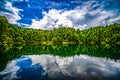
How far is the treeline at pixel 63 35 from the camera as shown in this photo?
25.5 metres

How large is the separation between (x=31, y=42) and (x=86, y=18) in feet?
49.1

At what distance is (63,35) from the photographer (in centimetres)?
3741

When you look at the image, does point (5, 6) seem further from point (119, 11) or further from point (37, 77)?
point (37, 77)

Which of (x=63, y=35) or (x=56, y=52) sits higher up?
(x=63, y=35)

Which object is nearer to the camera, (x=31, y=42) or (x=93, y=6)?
(x=93, y=6)

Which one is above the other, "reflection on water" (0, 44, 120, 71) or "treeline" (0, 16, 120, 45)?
"treeline" (0, 16, 120, 45)

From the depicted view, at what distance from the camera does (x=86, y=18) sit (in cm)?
1955

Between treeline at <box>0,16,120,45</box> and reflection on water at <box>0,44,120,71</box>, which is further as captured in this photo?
treeline at <box>0,16,120,45</box>

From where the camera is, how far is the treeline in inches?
1006

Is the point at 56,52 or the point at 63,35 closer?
the point at 56,52

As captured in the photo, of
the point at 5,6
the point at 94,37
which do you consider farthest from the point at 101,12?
the point at 94,37

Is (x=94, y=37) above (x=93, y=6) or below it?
below

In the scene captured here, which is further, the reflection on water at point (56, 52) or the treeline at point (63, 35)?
the treeline at point (63, 35)

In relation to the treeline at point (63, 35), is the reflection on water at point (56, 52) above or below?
below
